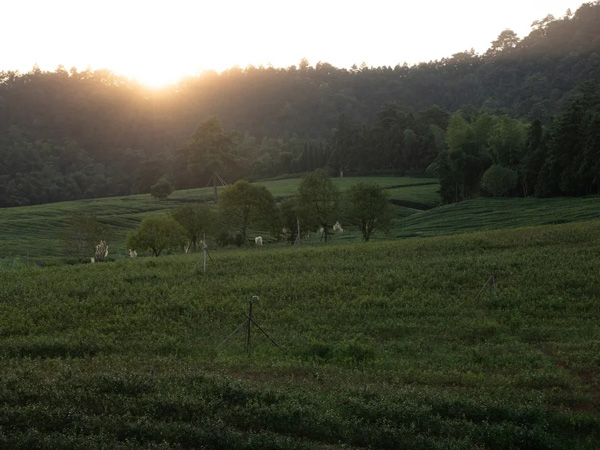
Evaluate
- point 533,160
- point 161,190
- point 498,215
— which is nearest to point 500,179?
point 533,160

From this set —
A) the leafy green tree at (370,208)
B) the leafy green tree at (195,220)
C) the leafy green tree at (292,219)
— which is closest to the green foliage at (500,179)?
the leafy green tree at (370,208)

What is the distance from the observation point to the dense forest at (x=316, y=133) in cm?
7269

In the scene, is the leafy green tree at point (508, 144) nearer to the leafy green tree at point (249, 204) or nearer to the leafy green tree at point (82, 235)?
the leafy green tree at point (249, 204)

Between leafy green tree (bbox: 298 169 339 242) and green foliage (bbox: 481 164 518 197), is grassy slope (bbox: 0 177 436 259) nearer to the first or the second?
green foliage (bbox: 481 164 518 197)

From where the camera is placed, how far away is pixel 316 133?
188m

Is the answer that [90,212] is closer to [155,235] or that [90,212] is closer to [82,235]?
[82,235]

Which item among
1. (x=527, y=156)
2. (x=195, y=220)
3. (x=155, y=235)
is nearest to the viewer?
(x=155, y=235)

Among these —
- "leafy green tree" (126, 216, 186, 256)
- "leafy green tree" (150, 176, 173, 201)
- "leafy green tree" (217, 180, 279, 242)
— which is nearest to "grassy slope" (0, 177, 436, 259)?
"leafy green tree" (150, 176, 173, 201)

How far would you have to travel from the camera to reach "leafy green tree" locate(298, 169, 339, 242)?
5269cm

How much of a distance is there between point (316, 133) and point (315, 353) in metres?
173

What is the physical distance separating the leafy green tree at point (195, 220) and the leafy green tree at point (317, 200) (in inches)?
303

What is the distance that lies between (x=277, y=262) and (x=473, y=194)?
186 feet

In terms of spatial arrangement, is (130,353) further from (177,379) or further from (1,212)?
(1,212)

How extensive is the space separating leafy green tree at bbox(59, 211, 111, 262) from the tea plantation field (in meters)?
18.6
